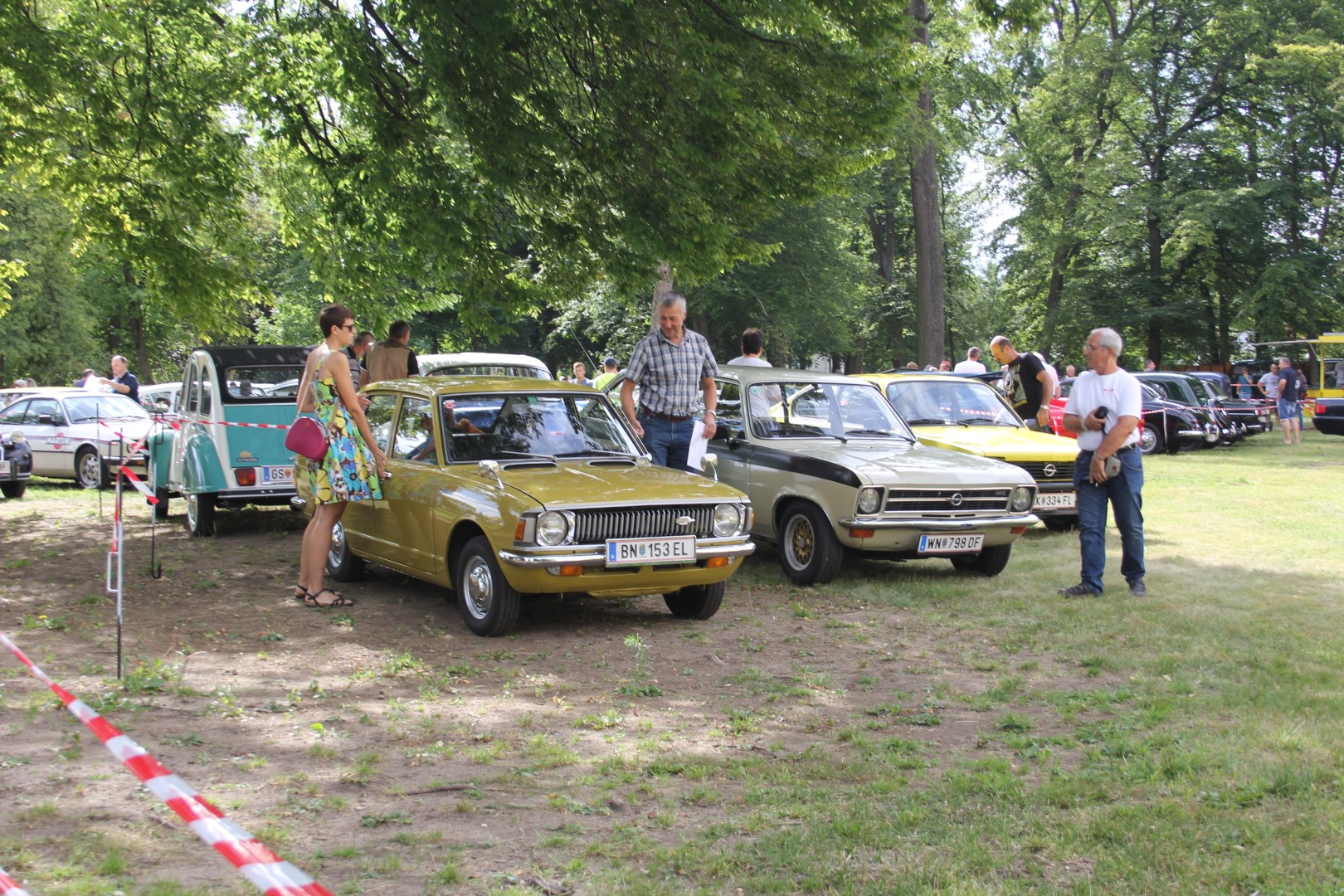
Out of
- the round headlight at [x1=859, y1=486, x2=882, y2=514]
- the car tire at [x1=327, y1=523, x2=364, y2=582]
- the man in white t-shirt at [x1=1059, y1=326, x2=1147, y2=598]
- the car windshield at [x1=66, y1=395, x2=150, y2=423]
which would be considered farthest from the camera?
the car windshield at [x1=66, y1=395, x2=150, y2=423]

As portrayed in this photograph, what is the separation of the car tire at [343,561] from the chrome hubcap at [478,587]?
219 cm

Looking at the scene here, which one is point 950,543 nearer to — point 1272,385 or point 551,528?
point 551,528

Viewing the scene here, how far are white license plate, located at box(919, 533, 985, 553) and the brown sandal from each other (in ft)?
14.7

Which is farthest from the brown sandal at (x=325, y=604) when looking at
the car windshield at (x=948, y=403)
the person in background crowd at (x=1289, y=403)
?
the person in background crowd at (x=1289, y=403)

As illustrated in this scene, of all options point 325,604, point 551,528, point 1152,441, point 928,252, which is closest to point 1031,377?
point 551,528

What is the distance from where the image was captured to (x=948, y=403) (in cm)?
1352

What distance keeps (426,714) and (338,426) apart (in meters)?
3.22

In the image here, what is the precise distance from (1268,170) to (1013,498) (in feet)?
121

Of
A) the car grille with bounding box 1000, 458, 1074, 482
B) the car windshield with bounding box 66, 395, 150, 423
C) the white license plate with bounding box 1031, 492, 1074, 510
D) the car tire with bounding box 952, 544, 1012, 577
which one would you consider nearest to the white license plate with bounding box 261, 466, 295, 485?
the car tire with bounding box 952, 544, 1012, 577

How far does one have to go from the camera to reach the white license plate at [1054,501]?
12.3 metres

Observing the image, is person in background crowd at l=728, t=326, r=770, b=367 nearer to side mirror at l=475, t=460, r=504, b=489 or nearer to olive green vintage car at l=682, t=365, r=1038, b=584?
olive green vintage car at l=682, t=365, r=1038, b=584

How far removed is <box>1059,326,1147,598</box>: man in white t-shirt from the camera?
29.9ft

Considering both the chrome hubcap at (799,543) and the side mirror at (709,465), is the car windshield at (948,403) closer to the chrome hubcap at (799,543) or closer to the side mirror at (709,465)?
the chrome hubcap at (799,543)

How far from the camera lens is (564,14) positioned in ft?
36.5
